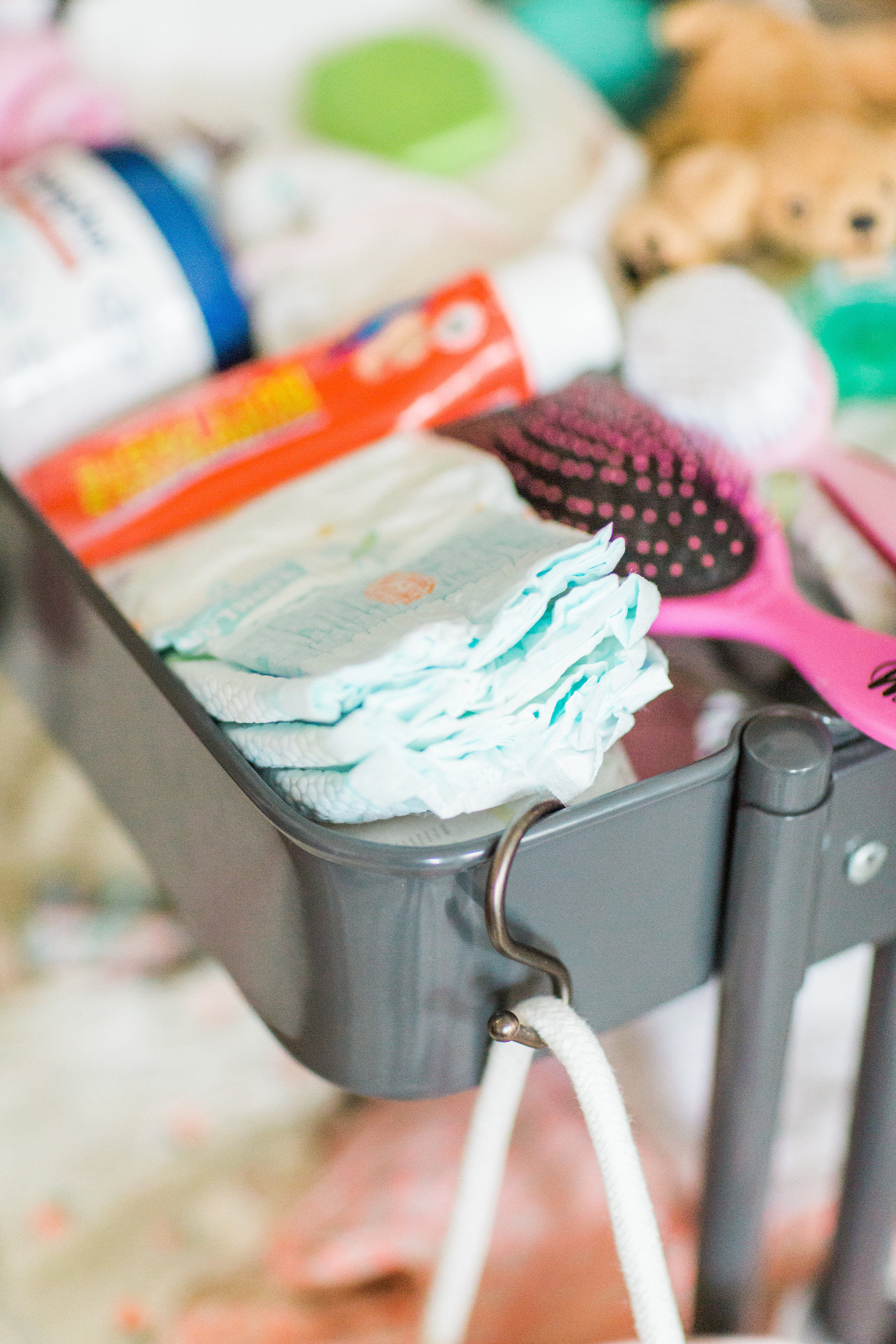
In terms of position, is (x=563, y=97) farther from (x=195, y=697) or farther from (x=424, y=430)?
(x=195, y=697)

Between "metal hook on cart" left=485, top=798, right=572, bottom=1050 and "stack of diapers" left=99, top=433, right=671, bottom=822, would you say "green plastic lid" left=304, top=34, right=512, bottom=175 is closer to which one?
"stack of diapers" left=99, top=433, right=671, bottom=822

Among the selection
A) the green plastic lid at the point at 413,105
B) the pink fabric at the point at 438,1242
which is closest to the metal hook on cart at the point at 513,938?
the pink fabric at the point at 438,1242

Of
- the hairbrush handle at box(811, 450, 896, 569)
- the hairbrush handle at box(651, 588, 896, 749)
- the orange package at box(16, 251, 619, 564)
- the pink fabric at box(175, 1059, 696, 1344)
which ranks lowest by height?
the pink fabric at box(175, 1059, 696, 1344)

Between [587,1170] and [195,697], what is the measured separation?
39 cm

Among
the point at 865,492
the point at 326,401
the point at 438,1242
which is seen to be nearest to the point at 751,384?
the point at 865,492

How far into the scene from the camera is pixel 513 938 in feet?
1.11

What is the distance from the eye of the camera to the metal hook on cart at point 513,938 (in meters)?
0.31

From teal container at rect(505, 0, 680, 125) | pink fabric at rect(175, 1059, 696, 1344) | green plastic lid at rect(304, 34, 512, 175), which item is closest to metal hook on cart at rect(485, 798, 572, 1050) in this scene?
pink fabric at rect(175, 1059, 696, 1344)

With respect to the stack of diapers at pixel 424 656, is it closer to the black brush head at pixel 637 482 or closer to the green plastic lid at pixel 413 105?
the black brush head at pixel 637 482

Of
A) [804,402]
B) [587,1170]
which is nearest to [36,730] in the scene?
[587,1170]

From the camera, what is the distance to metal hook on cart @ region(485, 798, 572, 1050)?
0.31 m

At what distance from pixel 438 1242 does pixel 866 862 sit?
1.13 feet

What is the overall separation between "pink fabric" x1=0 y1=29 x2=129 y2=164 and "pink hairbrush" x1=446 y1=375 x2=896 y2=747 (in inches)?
14.7

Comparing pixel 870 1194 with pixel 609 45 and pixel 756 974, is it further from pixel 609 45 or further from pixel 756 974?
pixel 609 45
